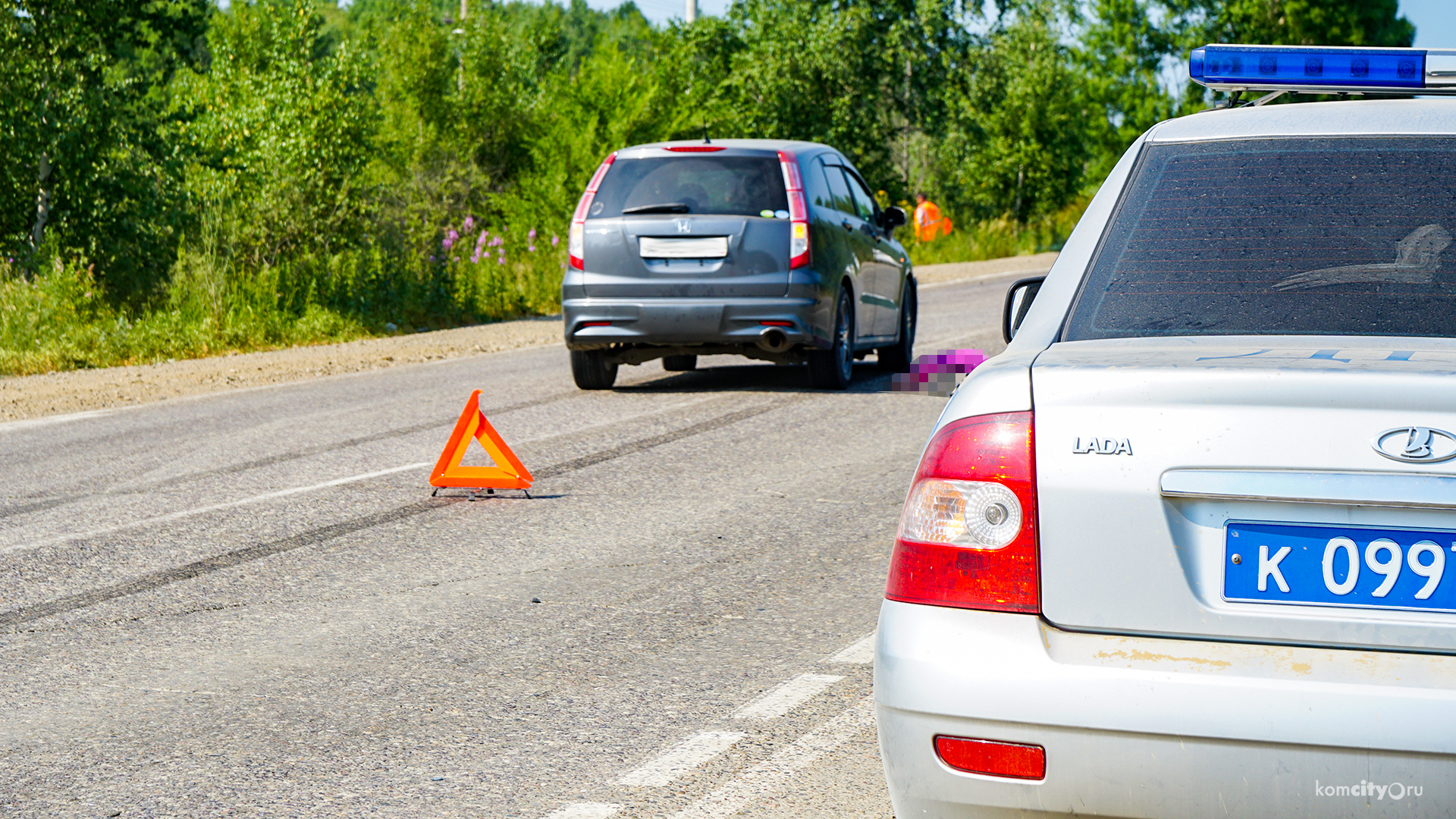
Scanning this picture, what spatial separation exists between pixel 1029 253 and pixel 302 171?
23269mm

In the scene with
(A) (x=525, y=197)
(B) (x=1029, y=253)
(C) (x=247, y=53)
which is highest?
(C) (x=247, y=53)

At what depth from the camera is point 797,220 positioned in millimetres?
11672

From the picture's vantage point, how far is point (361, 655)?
5203 mm

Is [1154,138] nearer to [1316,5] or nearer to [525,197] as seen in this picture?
[525,197]

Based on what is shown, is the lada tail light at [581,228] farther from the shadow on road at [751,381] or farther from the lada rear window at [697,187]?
the shadow on road at [751,381]

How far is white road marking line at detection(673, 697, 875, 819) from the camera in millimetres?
3771

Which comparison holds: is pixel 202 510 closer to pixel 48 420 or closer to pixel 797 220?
pixel 48 420

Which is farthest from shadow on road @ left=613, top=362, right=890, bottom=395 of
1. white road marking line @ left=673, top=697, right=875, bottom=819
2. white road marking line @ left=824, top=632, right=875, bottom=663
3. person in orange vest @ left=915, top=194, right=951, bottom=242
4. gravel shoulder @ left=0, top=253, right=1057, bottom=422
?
person in orange vest @ left=915, top=194, right=951, bottom=242

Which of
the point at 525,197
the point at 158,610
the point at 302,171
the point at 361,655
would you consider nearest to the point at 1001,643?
the point at 361,655

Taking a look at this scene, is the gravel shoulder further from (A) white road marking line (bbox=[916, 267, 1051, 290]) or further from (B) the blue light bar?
(B) the blue light bar

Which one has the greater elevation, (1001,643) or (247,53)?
(247,53)

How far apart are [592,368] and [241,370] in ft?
13.0

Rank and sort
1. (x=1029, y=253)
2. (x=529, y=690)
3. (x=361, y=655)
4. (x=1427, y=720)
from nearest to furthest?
(x=1427, y=720) < (x=529, y=690) < (x=361, y=655) < (x=1029, y=253)

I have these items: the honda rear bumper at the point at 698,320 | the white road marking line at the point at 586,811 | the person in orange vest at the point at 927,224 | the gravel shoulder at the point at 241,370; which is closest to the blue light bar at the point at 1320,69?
the white road marking line at the point at 586,811
